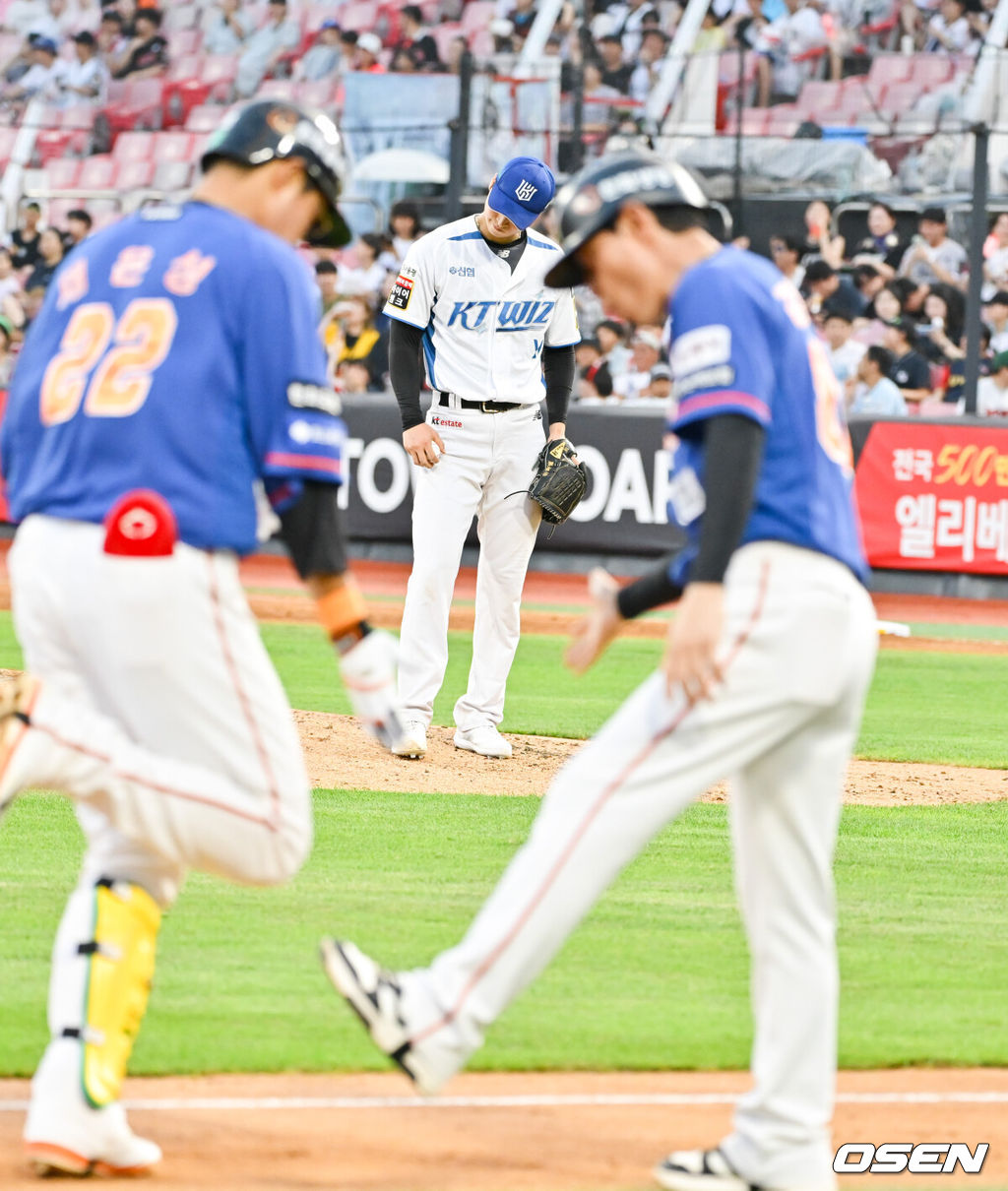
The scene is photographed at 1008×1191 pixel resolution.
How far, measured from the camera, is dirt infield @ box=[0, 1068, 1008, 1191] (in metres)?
3.63

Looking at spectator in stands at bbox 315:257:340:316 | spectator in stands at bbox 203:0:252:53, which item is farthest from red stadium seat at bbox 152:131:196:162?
spectator in stands at bbox 315:257:340:316

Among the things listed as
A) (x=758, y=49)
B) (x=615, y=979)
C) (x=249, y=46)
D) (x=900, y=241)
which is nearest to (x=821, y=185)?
(x=900, y=241)

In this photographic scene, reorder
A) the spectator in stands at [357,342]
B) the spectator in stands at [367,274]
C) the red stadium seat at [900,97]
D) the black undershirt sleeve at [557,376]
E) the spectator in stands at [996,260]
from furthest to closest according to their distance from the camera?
1. the red stadium seat at [900,97]
2. the spectator in stands at [367,274]
3. the spectator in stands at [357,342]
4. the spectator in stands at [996,260]
5. the black undershirt sleeve at [557,376]

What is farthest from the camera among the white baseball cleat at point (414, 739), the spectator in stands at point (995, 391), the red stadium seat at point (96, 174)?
the red stadium seat at point (96, 174)

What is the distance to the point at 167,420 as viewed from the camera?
346 centimetres

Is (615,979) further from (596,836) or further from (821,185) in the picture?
(821,185)

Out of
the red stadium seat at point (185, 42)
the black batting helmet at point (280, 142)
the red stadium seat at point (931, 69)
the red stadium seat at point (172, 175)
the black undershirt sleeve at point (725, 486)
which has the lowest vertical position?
the black undershirt sleeve at point (725, 486)

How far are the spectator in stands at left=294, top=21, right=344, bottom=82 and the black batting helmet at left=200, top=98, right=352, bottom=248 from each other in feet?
66.7

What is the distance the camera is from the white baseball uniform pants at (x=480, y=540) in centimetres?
854

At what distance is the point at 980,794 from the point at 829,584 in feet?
18.2

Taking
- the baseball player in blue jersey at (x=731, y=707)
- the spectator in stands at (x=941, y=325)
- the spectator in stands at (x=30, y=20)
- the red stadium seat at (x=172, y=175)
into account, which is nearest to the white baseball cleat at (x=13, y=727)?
the baseball player in blue jersey at (x=731, y=707)

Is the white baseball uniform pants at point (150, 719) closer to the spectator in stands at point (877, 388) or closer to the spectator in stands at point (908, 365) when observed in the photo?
the spectator in stands at point (877, 388)

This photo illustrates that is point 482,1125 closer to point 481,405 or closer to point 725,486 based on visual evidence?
point 725,486

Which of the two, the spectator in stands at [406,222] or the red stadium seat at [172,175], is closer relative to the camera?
the spectator in stands at [406,222]
